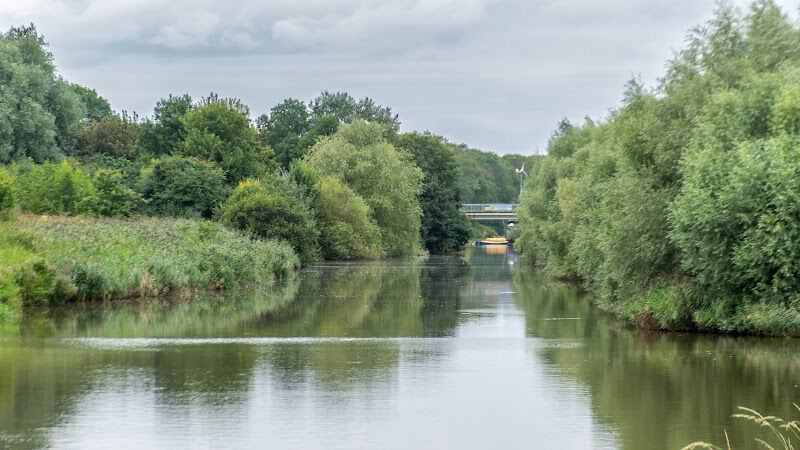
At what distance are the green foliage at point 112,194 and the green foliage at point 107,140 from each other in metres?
26.0

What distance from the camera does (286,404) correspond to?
12836mm

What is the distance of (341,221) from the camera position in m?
64.5

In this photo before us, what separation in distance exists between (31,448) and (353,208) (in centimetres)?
5498

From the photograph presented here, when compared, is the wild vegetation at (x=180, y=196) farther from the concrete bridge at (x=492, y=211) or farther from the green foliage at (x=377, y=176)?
the concrete bridge at (x=492, y=211)

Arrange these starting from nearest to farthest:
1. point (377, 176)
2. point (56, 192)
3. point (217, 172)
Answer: point (56, 192) → point (217, 172) → point (377, 176)

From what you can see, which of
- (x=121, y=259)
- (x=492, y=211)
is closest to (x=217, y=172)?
(x=121, y=259)

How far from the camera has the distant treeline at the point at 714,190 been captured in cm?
1972

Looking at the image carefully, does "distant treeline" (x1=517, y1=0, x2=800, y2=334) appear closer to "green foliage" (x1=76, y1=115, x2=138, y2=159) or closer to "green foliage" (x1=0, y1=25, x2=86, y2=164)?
"green foliage" (x1=0, y1=25, x2=86, y2=164)

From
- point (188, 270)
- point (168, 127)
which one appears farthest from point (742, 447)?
point (168, 127)

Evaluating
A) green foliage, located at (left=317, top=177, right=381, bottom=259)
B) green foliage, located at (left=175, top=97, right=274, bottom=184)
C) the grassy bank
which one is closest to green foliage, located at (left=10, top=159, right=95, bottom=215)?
the grassy bank

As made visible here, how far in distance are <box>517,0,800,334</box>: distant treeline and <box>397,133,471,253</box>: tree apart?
190ft

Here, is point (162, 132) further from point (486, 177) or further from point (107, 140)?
point (486, 177)

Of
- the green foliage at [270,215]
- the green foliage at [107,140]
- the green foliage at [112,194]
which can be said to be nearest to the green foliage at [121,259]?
the green foliage at [112,194]

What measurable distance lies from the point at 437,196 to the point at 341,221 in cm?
2610
